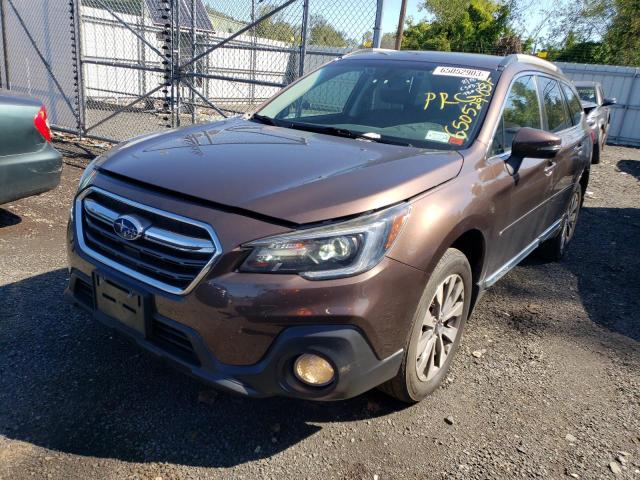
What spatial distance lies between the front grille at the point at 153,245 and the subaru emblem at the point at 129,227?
0.02 metres

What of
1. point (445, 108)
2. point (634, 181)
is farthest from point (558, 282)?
point (634, 181)

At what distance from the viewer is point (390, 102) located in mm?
3379

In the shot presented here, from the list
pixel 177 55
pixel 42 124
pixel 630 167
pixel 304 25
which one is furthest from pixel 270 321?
pixel 630 167

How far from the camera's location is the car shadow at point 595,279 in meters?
4.11

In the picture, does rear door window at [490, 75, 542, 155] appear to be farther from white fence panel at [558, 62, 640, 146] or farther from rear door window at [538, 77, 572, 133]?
white fence panel at [558, 62, 640, 146]

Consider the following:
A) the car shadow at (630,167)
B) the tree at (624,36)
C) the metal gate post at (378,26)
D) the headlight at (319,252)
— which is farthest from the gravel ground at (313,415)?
the tree at (624,36)

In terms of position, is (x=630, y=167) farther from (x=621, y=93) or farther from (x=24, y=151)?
(x=24, y=151)

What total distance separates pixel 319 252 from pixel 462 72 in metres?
1.97

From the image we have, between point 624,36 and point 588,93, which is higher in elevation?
point 624,36

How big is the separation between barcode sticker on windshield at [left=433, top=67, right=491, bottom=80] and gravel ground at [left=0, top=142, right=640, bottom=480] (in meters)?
1.74

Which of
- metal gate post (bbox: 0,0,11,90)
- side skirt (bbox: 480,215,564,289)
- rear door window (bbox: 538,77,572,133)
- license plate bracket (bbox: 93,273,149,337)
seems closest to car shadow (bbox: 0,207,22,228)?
license plate bracket (bbox: 93,273,149,337)

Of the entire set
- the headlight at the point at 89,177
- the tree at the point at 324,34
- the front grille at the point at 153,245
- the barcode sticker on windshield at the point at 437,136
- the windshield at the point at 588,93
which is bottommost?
the front grille at the point at 153,245

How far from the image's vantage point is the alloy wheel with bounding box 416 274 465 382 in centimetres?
259

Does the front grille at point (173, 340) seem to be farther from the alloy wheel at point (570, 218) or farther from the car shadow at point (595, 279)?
the alloy wheel at point (570, 218)
